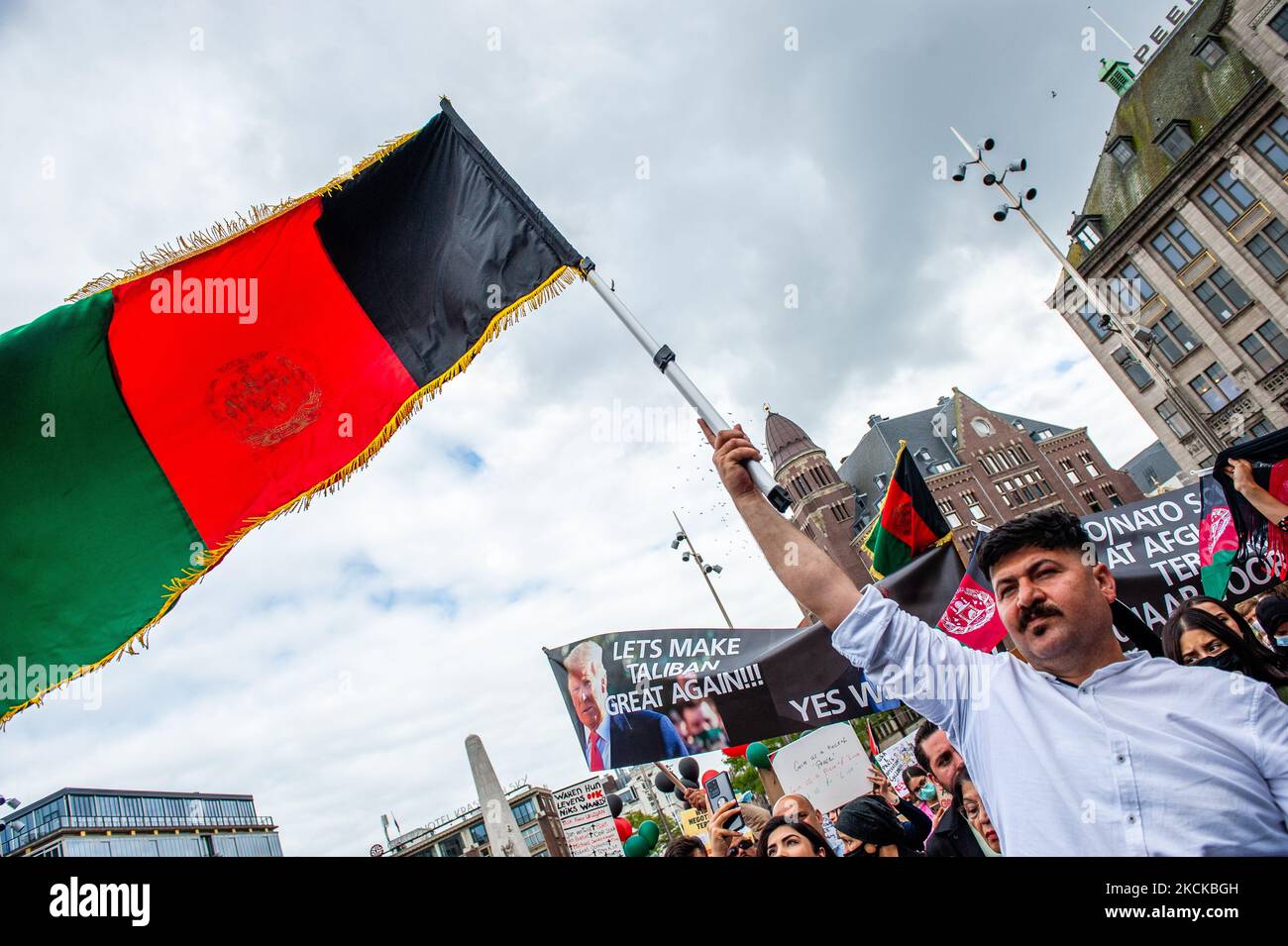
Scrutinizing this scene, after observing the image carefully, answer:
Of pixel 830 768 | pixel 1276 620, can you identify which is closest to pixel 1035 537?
pixel 1276 620

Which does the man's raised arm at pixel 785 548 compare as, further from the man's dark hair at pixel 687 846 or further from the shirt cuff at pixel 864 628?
the man's dark hair at pixel 687 846

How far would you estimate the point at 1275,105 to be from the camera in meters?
32.9

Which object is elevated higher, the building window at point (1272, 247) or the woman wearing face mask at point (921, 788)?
the building window at point (1272, 247)

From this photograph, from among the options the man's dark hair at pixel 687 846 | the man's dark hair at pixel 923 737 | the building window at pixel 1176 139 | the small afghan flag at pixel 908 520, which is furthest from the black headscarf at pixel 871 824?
the building window at pixel 1176 139

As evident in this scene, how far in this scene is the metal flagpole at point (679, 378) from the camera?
125 inches

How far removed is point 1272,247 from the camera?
113 feet

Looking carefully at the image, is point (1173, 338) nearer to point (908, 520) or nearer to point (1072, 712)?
point (908, 520)

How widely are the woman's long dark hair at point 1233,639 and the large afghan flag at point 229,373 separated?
5.40 m

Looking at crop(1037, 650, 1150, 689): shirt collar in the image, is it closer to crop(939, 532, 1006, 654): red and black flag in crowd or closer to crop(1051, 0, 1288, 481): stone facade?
crop(939, 532, 1006, 654): red and black flag in crowd

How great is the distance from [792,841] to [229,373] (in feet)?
18.1

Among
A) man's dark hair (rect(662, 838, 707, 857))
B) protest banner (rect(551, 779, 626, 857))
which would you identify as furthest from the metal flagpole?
protest banner (rect(551, 779, 626, 857))

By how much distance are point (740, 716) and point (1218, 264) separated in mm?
42506
